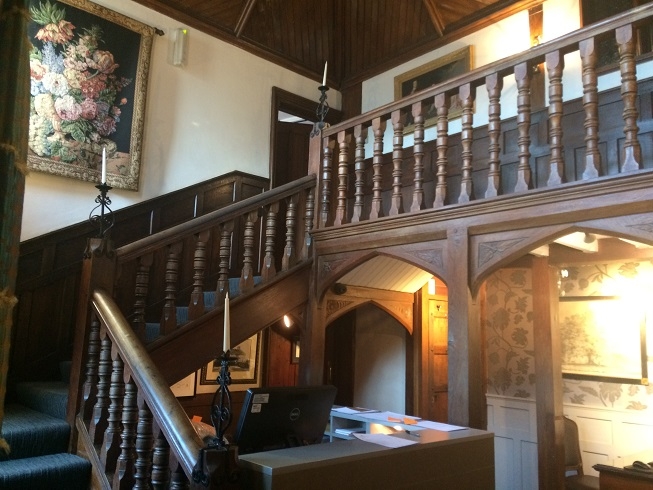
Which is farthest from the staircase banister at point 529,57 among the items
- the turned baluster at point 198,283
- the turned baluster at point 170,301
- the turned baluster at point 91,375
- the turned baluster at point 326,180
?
the turned baluster at point 91,375

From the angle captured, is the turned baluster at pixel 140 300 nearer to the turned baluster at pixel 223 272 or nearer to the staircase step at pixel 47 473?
the turned baluster at pixel 223 272

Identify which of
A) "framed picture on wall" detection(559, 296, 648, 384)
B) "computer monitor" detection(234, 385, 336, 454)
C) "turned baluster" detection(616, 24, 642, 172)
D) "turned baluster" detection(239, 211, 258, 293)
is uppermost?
"turned baluster" detection(616, 24, 642, 172)

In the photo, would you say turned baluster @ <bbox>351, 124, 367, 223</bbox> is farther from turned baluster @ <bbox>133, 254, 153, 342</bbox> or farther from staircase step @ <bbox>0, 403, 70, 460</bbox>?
staircase step @ <bbox>0, 403, 70, 460</bbox>

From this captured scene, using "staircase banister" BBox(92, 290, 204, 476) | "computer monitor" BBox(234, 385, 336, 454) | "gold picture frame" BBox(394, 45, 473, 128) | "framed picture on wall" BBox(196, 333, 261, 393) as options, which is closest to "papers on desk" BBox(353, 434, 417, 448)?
"computer monitor" BBox(234, 385, 336, 454)

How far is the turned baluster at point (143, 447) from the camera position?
2.35 meters

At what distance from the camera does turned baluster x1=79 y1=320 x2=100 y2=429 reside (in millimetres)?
2953

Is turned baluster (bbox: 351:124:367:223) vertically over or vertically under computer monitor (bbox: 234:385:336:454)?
over

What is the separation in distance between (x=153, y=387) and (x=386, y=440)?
1.08 m

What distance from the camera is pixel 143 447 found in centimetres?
238

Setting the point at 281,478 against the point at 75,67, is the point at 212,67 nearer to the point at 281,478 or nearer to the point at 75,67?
the point at 75,67

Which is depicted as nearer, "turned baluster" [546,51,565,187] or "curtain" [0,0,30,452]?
"curtain" [0,0,30,452]

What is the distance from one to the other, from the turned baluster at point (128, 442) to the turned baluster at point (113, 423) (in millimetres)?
107

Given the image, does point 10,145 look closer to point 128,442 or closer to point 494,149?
point 128,442

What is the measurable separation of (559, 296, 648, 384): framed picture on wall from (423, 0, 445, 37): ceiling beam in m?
3.21
